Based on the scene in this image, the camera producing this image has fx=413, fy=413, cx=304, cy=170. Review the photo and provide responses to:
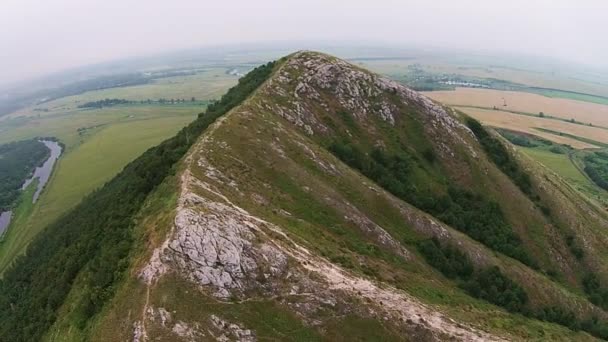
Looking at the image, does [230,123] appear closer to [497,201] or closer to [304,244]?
[304,244]

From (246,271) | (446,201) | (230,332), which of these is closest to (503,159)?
(446,201)

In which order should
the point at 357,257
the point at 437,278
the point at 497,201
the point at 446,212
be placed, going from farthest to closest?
1. the point at 497,201
2. the point at 446,212
3. the point at 437,278
4. the point at 357,257

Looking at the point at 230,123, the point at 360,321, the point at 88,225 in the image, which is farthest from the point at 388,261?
the point at 88,225

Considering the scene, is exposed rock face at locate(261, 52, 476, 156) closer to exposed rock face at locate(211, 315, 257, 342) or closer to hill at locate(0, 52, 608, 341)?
hill at locate(0, 52, 608, 341)

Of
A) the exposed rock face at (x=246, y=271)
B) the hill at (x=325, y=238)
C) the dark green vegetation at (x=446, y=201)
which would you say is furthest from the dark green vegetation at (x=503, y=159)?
the exposed rock face at (x=246, y=271)

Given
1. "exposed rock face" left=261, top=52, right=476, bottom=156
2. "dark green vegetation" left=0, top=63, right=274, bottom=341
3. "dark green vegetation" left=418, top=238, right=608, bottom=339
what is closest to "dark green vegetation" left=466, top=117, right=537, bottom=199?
"exposed rock face" left=261, top=52, right=476, bottom=156
